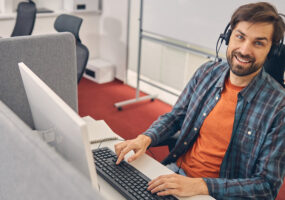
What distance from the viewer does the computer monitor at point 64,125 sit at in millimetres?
681

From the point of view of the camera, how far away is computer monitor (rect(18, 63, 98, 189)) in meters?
0.68

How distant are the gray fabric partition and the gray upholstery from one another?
0.55m

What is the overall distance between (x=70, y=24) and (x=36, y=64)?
1061mm

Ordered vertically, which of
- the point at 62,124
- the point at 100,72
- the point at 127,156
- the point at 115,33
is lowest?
the point at 100,72

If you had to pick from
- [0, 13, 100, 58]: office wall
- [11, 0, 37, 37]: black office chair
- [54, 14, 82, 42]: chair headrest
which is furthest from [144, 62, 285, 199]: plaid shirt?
[0, 13, 100, 58]: office wall

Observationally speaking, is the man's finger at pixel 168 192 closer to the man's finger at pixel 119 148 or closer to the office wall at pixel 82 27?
the man's finger at pixel 119 148

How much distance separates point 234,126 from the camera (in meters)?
1.32

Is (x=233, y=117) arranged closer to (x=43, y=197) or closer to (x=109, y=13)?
(x=43, y=197)

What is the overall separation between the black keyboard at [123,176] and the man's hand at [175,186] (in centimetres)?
2

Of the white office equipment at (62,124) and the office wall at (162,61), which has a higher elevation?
the white office equipment at (62,124)

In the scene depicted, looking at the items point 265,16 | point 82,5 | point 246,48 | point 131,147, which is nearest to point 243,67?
point 246,48

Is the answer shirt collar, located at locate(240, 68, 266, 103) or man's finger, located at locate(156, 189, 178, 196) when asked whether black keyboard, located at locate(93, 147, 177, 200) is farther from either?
shirt collar, located at locate(240, 68, 266, 103)

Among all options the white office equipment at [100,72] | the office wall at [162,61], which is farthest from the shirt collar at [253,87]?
the white office equipment at [100,72]

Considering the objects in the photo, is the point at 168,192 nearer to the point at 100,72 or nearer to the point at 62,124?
the point at 62,124
